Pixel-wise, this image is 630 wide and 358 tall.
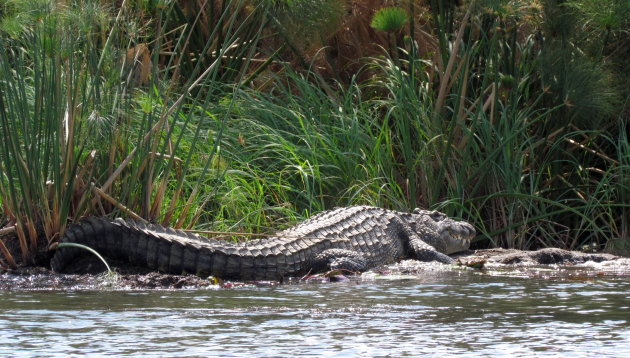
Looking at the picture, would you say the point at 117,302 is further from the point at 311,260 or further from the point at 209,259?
the point at 311,260

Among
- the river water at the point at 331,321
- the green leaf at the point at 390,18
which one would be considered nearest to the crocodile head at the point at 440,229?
the green leaf at the point at 390,18

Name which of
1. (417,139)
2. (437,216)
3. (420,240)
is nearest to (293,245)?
(420,240)

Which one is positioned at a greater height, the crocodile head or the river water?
the crocodile head

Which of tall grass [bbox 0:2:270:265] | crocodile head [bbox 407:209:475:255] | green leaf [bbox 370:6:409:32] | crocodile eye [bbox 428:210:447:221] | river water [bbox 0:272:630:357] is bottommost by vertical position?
river water [bbox 0:272:630:357]

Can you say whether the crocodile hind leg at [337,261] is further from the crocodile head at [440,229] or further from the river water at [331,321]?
the crocodile head at [440,229]

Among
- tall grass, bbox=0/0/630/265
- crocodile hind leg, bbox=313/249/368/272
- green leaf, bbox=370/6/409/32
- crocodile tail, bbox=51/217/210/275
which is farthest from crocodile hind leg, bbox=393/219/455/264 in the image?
crocodile tail, bbox=51/217/210/275

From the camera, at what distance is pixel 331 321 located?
14.9ft

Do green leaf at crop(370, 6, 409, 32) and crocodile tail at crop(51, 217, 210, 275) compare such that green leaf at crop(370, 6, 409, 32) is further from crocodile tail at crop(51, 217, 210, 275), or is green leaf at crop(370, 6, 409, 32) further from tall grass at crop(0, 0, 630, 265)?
crocodile tail at crop(51, 217, 210, 275)

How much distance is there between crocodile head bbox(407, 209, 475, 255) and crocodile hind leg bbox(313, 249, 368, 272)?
1058 mm

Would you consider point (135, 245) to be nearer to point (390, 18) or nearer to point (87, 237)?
point (87, 237)

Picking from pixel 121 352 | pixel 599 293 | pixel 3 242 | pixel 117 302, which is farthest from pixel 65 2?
pixel 599 293

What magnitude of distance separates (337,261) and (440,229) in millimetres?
1341

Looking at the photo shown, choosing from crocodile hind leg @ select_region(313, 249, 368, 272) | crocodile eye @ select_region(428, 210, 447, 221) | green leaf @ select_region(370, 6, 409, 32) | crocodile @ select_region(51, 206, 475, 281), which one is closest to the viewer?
crocodile @ select_region(51, 206, 475, 281)

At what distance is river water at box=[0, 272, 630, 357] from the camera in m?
3.88
